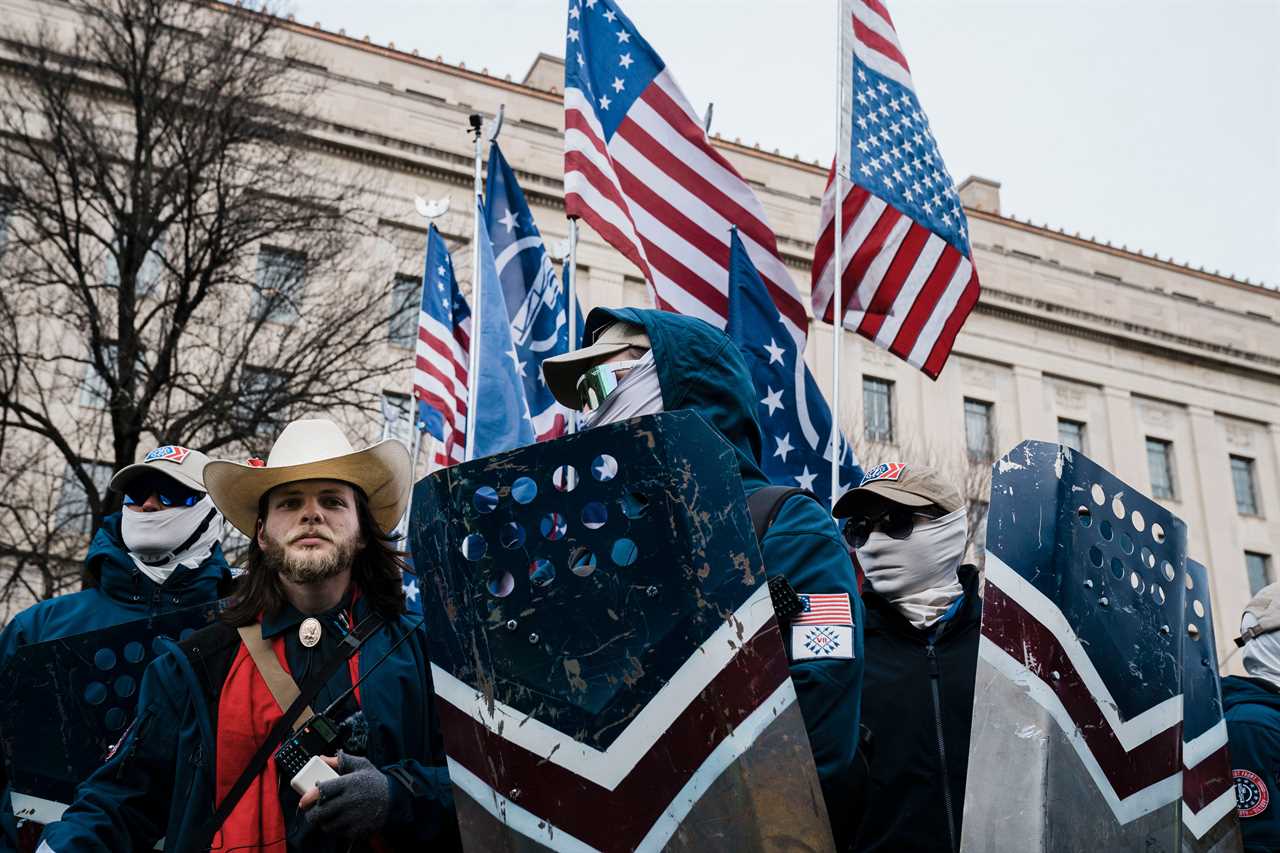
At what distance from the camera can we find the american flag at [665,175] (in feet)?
24.9

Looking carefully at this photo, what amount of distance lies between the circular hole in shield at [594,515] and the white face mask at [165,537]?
309 cm

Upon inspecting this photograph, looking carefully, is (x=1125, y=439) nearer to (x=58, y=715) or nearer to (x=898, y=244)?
(x=898, y=244)

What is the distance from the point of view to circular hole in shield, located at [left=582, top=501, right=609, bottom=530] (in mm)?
1840

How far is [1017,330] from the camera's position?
33031mm

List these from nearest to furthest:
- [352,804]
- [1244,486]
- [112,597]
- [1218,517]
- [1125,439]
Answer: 1. [352,804]
2. [112,597]
3. [1125,439]
4. [1218,517]
5. [1244,486]

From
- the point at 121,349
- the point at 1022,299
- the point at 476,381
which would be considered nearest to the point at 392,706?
the point at 476,381

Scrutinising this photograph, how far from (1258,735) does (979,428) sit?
1135 inches

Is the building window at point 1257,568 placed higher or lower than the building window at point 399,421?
lower

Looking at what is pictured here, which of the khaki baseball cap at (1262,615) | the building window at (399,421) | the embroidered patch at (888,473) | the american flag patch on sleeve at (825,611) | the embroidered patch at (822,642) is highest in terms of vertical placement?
the building window at (399,421)

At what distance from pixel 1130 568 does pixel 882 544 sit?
1553 millimetres

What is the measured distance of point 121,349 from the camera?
12781 millimetres

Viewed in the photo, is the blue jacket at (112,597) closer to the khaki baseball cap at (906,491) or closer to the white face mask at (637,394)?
the white face mask at (637,394)

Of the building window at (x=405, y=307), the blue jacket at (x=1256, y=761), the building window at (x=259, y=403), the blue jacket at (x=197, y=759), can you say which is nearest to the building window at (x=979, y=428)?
the building window at (x=405, y=307)

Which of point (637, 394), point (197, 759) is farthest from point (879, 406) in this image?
point (197, 759)
